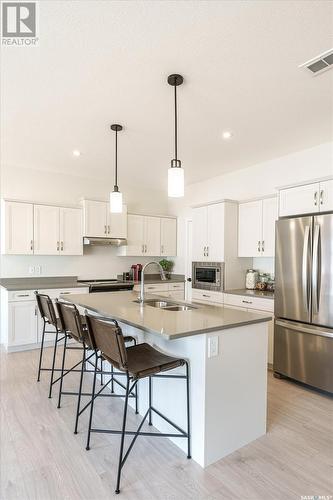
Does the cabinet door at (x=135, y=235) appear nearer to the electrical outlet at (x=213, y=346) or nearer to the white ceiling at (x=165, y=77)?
the white ceiling at (x=165, y=77)

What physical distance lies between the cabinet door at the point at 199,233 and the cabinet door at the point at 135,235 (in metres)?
1.16

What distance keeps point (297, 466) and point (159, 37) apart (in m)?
3.01

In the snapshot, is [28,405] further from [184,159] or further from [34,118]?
[184,159]

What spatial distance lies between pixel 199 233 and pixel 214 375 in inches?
125

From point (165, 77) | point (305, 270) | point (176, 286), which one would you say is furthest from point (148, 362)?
point (176, 286)

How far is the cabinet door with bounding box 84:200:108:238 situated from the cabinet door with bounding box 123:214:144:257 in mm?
543

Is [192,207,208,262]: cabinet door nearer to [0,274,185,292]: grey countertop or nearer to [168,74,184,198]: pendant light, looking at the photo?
[0,274,185,292]: grey countertop

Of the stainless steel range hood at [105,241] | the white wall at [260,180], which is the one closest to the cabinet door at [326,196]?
the white wall at [260,180]

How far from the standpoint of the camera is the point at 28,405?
2.74 m

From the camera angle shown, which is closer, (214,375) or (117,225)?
(214,375)

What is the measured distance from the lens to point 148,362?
203cm

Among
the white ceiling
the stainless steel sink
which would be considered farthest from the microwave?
the white ceiling

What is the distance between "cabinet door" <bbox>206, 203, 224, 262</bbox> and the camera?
453cm

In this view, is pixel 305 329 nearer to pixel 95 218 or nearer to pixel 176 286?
pixel 176 286
